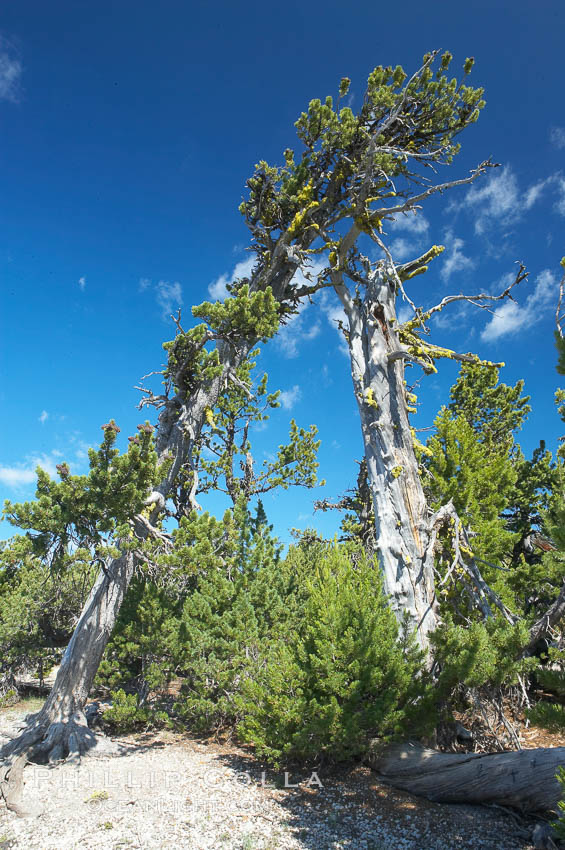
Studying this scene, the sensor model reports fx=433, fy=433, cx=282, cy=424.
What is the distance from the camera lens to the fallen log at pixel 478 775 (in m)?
4.11

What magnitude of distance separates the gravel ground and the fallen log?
136 mm

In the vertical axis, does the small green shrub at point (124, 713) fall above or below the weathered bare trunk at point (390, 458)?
below

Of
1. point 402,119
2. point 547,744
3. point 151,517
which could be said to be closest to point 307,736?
point 547,744

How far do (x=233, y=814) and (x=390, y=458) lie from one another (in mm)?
4877

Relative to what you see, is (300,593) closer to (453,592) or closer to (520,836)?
(453,592)

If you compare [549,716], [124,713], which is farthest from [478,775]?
[124,713]

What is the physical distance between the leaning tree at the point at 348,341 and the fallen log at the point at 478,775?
1378 mm

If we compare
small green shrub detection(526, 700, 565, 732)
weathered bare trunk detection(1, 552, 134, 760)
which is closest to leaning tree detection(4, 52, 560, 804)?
weathered bare trunk detection(1, 552, 134, 760)

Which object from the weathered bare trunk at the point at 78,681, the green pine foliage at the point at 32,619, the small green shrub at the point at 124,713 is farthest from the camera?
the green pine foliage at the point at 32,619

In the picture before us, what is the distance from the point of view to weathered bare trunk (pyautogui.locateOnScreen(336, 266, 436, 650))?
6.20 metres

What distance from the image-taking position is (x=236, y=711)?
24.5 feet

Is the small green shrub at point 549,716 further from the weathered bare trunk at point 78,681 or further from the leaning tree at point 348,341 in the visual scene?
the weathered bare trunk at point 78,681

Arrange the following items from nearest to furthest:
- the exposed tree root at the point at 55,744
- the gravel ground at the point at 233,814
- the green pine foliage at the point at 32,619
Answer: the gravel ground at the point at 233,814 → the exposed tree root at the point at 55,744 → the green pine foliage at the point at 32,619

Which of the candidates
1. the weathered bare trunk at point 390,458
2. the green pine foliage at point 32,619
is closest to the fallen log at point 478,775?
the weathered bare trunk at point 390,458
